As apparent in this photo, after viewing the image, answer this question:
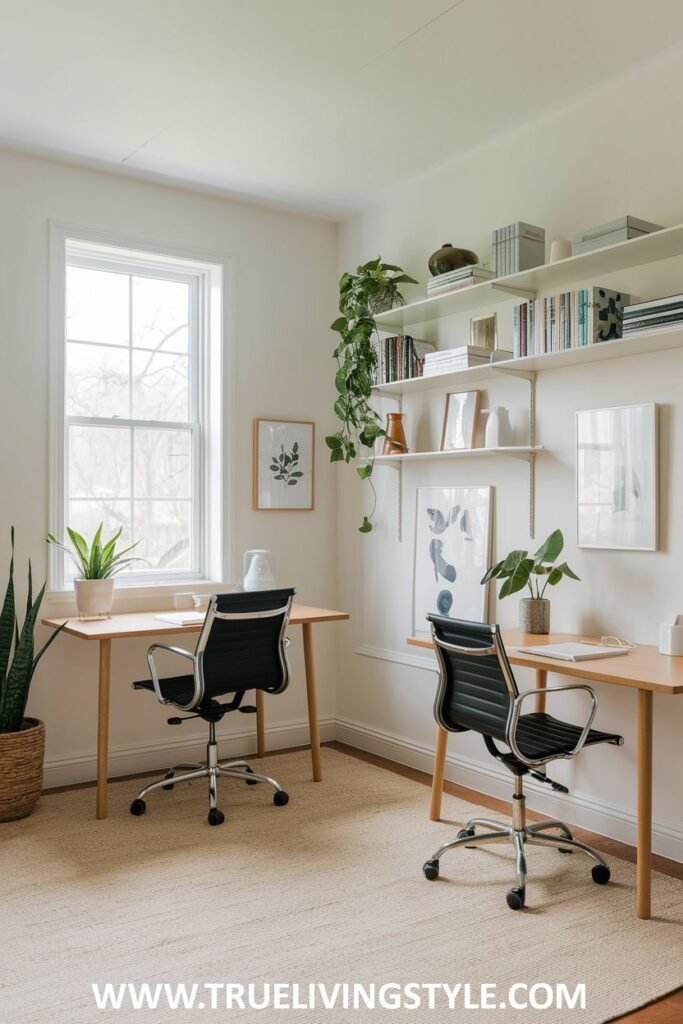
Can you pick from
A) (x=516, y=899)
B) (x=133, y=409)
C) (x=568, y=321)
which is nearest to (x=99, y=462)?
(x=133, y=409)

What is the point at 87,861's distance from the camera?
3232mm

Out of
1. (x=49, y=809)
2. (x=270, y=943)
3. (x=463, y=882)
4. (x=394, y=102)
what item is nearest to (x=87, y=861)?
(x=49, y=809)

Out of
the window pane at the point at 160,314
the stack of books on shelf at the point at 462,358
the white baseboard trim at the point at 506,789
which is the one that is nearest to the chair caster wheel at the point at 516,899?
the white baseboard trim at the point at 506,789

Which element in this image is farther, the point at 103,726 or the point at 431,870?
the point at 103,726

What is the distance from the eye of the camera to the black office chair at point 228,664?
140 inches

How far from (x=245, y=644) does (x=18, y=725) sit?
1014 mm

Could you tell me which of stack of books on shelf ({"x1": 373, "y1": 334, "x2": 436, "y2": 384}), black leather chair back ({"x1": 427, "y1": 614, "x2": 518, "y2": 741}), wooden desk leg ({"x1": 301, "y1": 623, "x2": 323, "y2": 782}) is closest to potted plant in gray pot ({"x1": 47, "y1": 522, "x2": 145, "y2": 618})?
wooden desk leg ({"x1": 301, "y1": 623, "x2": 323, "y2": 782})

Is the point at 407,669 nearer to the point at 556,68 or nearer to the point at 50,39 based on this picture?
the point at 556,68

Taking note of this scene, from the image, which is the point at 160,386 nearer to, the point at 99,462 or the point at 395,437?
the point at 99,462

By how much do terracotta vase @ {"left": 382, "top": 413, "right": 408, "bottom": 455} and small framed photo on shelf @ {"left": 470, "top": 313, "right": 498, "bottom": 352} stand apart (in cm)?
58

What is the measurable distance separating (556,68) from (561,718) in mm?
2526

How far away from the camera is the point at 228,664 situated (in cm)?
365

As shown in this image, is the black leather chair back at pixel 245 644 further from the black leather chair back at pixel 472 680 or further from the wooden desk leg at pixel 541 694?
the wooden desk leg at pixel 541 694

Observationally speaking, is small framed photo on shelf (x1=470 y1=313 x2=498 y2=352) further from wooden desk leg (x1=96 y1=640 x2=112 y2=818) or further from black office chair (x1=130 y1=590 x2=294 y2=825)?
wooden desk leg (x1=96 y1=640 x2=112 y2=818)
